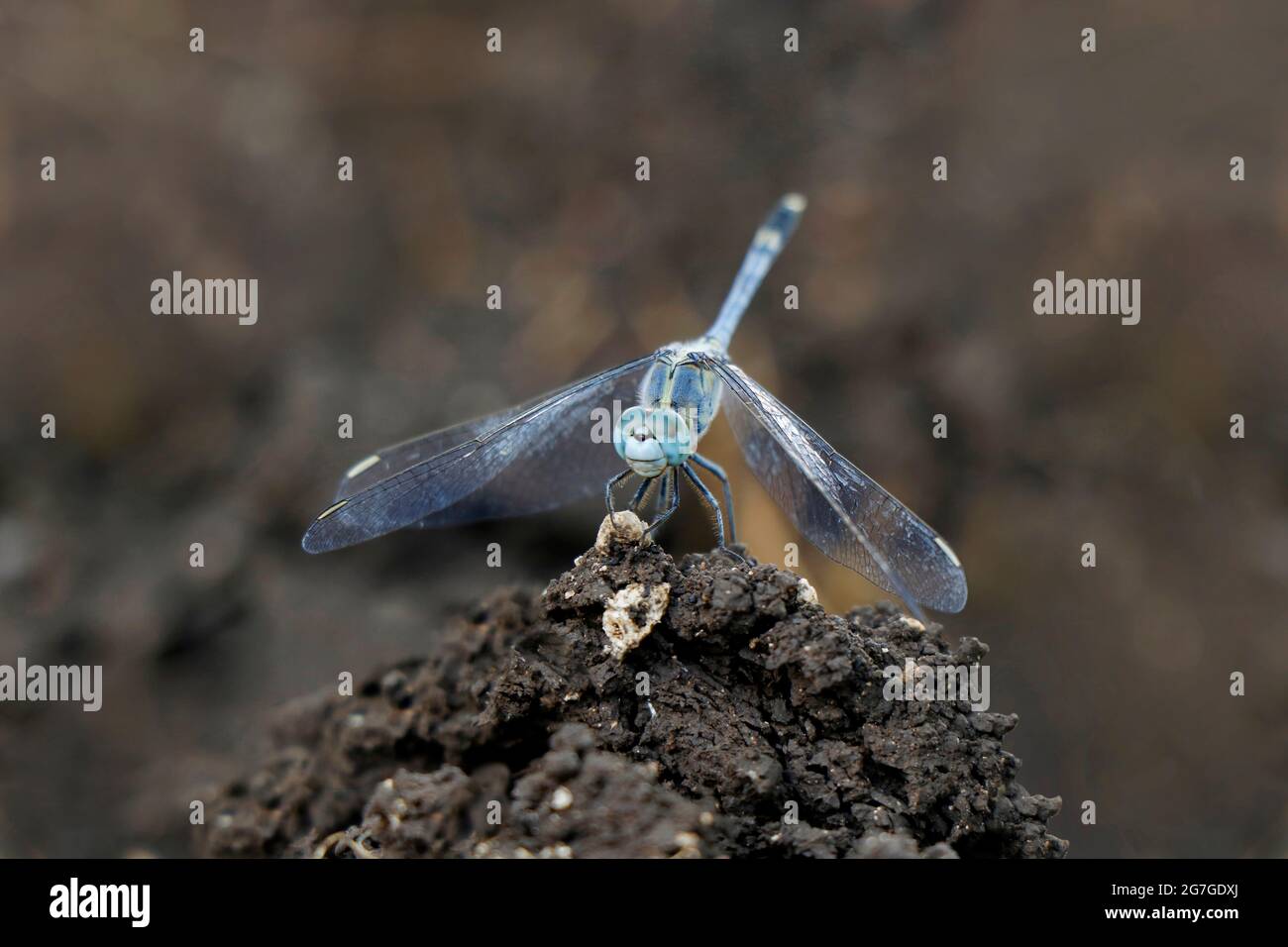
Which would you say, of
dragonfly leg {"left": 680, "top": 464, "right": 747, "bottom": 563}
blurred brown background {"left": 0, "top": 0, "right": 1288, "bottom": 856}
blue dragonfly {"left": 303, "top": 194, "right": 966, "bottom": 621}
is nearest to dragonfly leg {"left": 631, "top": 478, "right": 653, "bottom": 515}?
blue dragonfly {"left": 303, "top": 194, "right": 966, "bottom": 621}

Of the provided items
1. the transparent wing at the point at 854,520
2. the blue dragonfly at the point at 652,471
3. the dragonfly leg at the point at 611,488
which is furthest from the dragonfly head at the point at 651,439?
the transparent wing at the point at 854,520

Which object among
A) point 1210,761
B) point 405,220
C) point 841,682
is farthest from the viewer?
point 405,220

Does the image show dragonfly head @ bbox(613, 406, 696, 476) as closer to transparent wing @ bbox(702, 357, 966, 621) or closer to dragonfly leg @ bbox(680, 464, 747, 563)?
dragonfly leg @ bbox(680, 464, 747, 563)

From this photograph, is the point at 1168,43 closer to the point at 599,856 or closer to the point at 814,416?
the point at 814,416

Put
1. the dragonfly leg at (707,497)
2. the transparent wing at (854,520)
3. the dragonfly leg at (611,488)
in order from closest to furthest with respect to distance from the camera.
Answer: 1. the transparent wing at (854,520)
2. the dragonfly leg at (611,488)
3. the dragonfly leg at (707,497)

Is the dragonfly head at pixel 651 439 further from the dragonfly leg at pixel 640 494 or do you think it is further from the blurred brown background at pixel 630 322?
the blurred brown background at pixel 630 322

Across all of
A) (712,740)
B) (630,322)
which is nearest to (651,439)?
(712,740)
